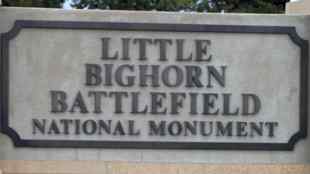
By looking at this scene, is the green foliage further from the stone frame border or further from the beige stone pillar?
the stone frame border

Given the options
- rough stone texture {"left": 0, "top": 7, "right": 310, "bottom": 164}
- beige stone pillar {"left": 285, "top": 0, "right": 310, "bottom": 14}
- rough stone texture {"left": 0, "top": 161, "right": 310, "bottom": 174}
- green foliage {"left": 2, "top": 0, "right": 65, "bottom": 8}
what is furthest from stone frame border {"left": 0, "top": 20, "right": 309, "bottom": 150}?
green foliage {"left": 2, "top": 0, "right": 65, "bottom": 8}

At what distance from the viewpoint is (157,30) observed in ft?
23.0

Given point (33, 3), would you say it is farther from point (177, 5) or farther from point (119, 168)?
point (119, 168)

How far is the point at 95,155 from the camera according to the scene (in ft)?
23.0

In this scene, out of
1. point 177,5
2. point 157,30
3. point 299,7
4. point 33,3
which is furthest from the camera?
point 177,5

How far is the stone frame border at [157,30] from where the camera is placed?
22.6 ft

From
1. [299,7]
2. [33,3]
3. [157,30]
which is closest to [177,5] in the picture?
[33,3]

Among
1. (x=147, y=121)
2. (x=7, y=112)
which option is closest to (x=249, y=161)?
(x=147, y=121)

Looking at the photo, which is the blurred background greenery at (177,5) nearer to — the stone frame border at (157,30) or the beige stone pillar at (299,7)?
the beige stone pillar at (299,7)

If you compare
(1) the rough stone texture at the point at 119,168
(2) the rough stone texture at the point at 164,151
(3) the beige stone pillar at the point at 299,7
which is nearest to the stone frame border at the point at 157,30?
(2) the rough stone texture at the point at 164,151

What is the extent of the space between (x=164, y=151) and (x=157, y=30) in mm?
1143

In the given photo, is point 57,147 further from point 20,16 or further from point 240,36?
point 240,36

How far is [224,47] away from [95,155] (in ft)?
5.21

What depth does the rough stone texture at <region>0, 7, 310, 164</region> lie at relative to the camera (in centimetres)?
695
